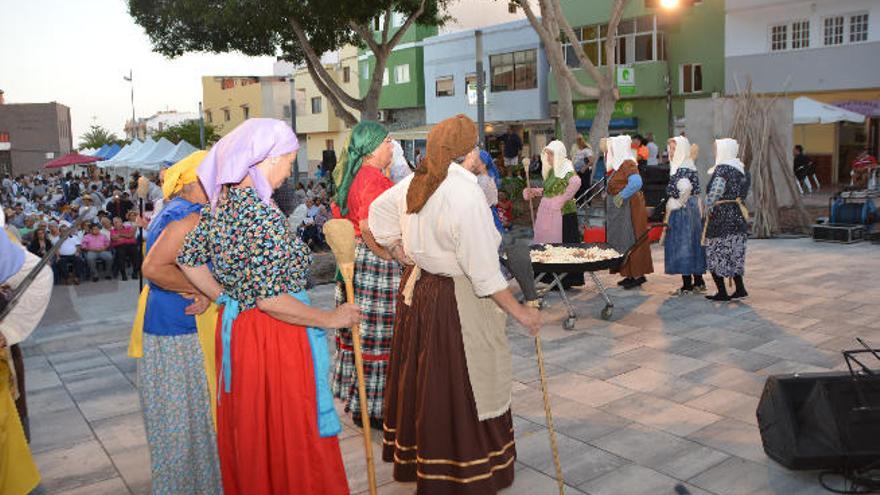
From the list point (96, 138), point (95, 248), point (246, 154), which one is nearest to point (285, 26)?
point (95, 248)

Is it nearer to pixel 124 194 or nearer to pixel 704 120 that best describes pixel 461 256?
pixel 704 120

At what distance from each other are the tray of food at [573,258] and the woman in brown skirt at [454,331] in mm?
2971

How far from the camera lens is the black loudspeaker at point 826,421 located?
377 centimetres

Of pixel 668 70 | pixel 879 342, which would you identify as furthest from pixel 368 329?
pixel 668 70

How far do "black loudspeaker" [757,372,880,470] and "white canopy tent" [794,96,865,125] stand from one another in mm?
17610

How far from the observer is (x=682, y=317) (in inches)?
296

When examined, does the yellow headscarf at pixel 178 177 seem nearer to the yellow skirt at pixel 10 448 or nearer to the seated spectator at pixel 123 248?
the yellow skirt at pixel 10 448

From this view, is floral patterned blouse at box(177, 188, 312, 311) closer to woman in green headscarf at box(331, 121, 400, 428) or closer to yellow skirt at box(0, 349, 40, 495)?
yellow skirt at box(0, 349, 40, 495)

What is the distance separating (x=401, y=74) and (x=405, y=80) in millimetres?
→ 534

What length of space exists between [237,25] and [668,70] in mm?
16556

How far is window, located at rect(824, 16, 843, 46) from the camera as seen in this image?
76.5 ft

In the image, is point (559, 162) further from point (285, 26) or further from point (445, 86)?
point (445, 86)

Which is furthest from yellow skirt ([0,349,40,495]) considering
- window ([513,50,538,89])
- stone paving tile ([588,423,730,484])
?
window ([513,50,538,89])

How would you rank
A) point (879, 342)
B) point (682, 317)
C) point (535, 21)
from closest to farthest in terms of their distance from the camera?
point (879, 342) < point (682, 317) < point (535, 21)
